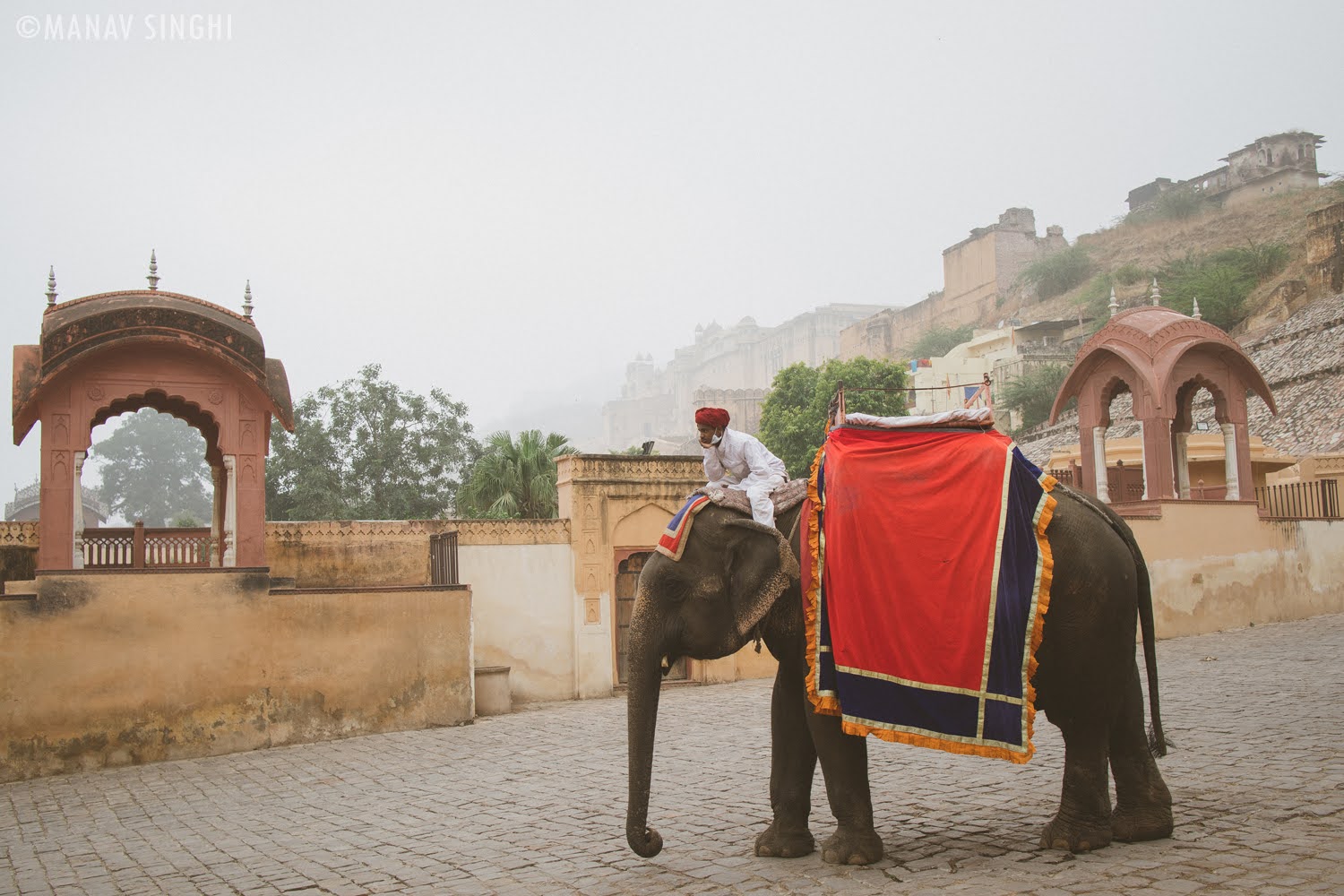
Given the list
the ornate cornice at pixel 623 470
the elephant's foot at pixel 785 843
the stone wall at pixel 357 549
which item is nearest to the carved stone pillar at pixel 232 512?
the stone wall at pixel 357 549

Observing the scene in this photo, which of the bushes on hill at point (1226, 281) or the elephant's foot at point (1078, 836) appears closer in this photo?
the elephant's foot at point (1078, 836)

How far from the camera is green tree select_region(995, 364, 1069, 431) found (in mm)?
50656

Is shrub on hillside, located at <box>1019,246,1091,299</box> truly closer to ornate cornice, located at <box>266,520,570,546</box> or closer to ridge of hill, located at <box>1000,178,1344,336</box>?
ridge of hill, located at <box>1000,178,1344,336</box>

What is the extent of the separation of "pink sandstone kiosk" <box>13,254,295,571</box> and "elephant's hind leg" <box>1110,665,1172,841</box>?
10025 mm

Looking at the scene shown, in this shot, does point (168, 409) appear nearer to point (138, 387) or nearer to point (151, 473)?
point (138, 387)

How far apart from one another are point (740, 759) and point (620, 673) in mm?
7737

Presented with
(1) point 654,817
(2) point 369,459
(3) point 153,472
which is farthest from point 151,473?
(1) point 654,817

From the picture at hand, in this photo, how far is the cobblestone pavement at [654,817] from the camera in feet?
18.5

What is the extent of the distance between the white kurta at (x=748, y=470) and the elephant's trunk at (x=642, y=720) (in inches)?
35.8

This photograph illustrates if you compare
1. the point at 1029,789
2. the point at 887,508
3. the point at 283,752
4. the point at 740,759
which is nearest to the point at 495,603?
the point at 283,752

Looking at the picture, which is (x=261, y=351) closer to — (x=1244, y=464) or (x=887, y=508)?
(x=887, y=508)

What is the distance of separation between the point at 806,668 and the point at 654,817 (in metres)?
1.97

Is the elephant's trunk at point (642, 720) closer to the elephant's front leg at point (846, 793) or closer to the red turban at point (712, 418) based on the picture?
the elephant's front leg at point (846, 793)

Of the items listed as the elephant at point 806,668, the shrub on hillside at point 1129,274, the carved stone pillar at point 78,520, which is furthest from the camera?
the shrub on hillside at point 1129,274
